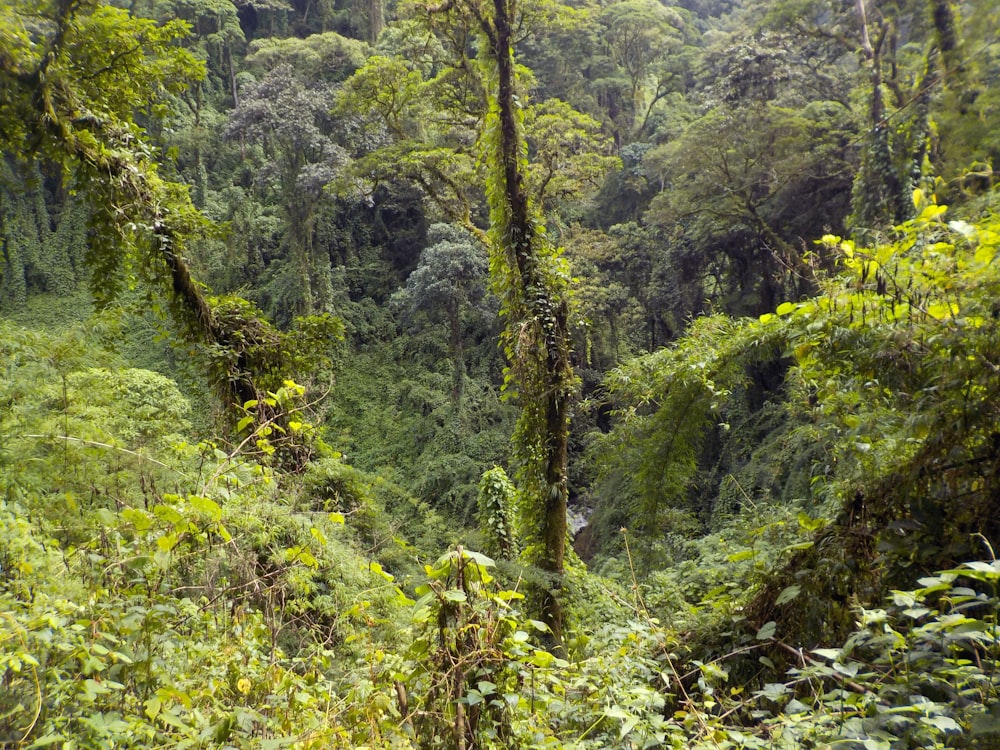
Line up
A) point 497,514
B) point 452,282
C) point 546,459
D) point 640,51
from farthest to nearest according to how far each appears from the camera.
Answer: point 640,51 < point 452,282 < point 497,514 < point 546,459

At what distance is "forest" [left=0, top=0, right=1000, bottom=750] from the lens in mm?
1577

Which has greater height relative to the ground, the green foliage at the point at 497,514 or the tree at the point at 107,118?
the tree at the point at 107,118

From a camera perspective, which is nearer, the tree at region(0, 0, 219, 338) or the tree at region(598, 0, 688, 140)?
the tree at region(0, 0, 219, 338)

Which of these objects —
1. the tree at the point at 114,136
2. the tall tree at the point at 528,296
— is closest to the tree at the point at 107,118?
the tree at the point at 114,136

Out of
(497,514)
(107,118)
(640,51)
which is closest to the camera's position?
(107,118)

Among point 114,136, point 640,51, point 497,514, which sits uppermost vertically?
point 640,51

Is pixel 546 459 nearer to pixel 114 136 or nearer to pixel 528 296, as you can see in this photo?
pixel 528 296

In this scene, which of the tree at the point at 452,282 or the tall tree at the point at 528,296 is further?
the tree at the point at 452,282

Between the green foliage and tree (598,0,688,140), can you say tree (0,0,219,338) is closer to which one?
the green foliage

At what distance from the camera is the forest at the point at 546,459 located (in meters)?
1.58

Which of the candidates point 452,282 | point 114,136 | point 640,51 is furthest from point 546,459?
point 640,51

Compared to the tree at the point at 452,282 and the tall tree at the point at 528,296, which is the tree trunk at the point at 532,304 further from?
the tree at the point at 452,282

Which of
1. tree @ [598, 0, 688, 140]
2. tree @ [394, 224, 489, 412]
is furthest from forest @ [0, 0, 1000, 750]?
tree @ [598, 0, 688, 140]

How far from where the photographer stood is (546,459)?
4555 millimetres
